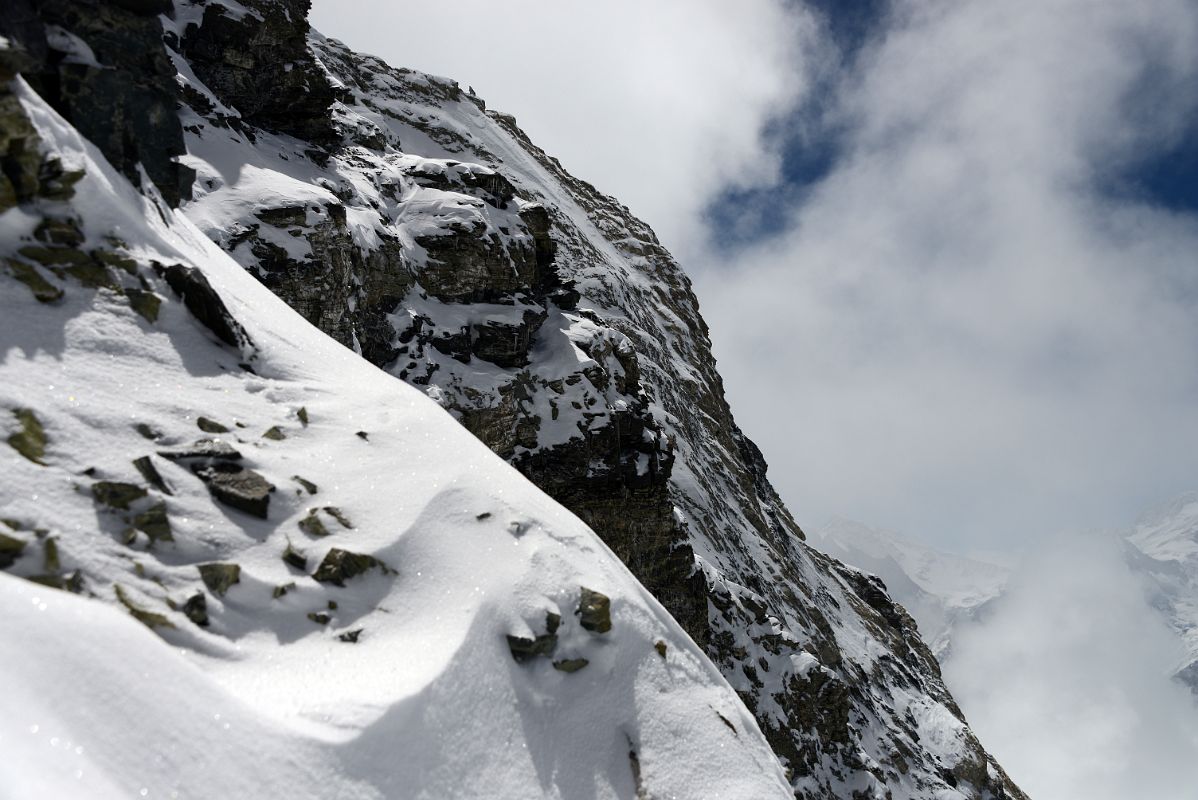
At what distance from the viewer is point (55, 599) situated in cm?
509

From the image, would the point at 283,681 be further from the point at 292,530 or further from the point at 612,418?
the point at 612,418

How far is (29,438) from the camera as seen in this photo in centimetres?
615

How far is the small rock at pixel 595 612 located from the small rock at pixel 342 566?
2.05 m

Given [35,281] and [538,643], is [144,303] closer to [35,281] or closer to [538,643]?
[35,281]

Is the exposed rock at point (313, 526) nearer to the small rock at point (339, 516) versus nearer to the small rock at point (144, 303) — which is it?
the small rock at point (339, 516)

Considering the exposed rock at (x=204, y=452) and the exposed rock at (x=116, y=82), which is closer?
the exposed rock at (x=204, y=452)

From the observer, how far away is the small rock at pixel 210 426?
24.8 ft

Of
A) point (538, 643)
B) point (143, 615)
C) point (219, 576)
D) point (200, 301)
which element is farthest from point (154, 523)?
point (538, 643)

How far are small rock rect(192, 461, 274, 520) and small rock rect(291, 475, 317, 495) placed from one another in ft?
1.01

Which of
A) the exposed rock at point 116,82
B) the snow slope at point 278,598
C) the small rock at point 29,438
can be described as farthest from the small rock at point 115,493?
the exposed rock at point 116,82

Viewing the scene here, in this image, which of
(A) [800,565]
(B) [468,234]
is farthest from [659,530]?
(A) [800,565]

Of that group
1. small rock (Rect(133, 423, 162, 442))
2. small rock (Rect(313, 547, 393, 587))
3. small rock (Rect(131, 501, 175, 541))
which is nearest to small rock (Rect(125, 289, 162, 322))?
small rock (Rect(133, 423, 162, 442))

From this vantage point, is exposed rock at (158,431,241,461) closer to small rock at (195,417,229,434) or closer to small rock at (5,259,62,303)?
small rock at (195,417,229,434)

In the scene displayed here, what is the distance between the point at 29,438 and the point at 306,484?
2340 mm
